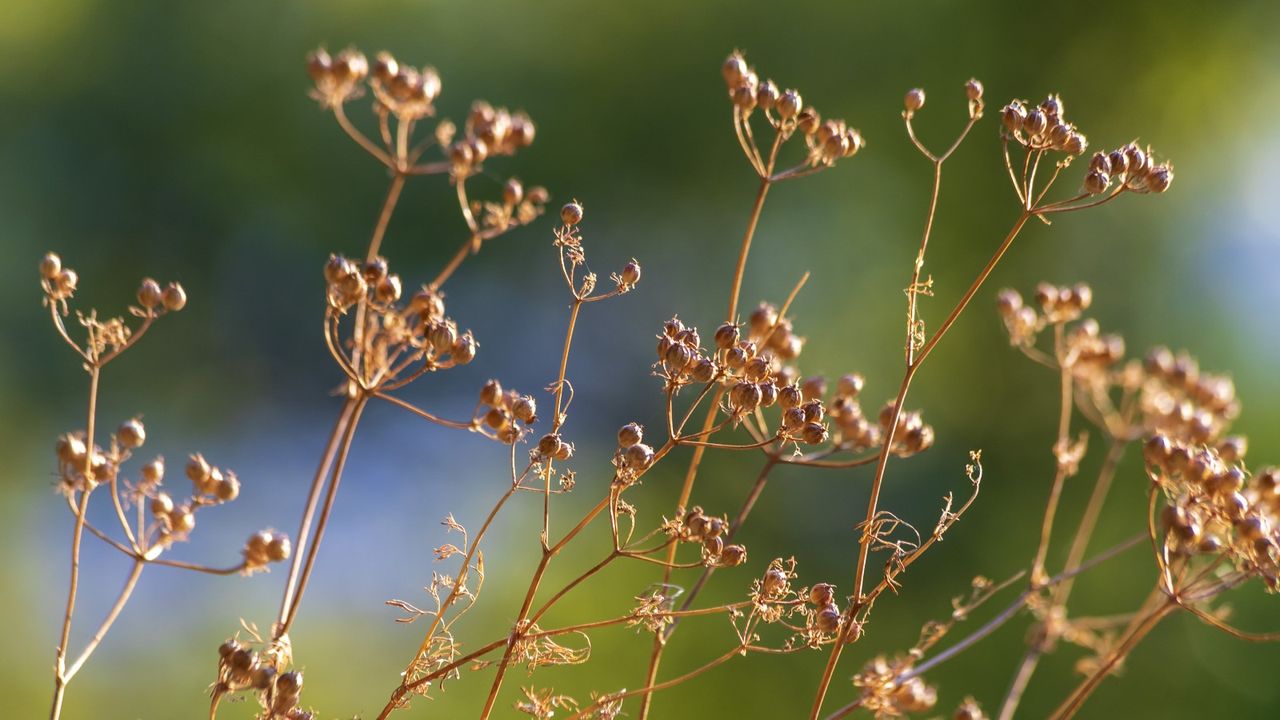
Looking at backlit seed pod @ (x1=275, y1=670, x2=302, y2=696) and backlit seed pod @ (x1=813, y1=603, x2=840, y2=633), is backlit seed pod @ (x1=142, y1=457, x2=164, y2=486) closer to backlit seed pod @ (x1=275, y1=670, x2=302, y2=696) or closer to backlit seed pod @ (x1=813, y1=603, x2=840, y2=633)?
backlit seed pod @ (x1=275, y1=670, x2=302, y2=696)

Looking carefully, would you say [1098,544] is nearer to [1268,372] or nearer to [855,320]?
[1268,372]

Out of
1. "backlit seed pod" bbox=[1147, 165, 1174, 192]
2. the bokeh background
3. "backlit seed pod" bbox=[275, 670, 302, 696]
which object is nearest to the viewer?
"backlit seed pod" bbox=[275, 670, 302, 696]

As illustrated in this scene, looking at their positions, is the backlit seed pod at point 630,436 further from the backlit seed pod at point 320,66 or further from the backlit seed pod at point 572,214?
the backlit seed pod at point 320,66

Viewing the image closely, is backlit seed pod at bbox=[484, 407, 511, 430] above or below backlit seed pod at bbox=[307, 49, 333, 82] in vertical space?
below

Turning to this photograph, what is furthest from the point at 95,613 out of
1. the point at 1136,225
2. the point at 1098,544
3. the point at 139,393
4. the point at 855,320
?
the point at 1136,225

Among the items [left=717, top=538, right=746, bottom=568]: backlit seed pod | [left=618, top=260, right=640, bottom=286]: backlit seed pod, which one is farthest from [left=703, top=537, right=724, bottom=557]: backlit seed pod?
[left=618, top=260, right=640, bottom=286]: backlit seed pod

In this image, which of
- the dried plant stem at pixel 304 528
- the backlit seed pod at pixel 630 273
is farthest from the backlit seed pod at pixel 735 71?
the dried plant stem at pixel 304 528
